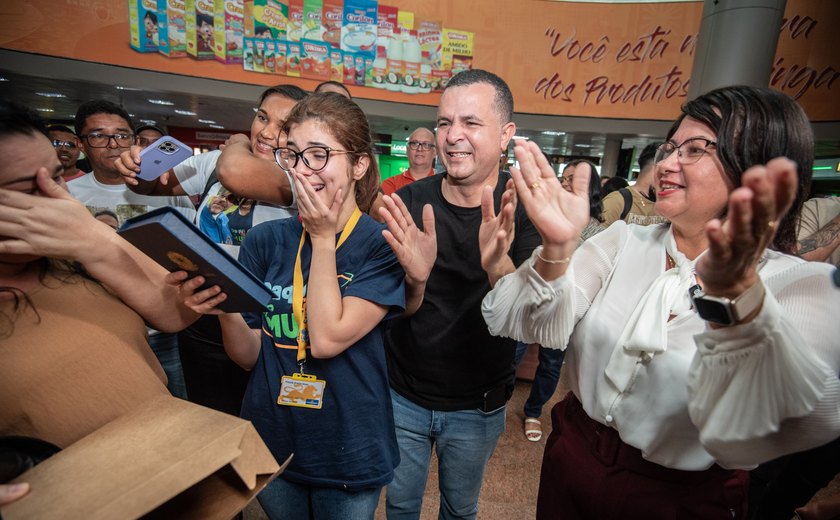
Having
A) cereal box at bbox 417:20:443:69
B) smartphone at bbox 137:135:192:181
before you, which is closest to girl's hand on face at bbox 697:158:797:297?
smartphone at bbox 137:135:192:181

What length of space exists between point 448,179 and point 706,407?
1.13 meters

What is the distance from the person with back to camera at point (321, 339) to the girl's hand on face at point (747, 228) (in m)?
0.77

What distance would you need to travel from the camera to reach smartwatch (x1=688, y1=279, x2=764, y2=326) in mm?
675

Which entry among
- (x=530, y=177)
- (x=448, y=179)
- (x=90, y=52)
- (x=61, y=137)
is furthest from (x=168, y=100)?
(x=530, y=177)

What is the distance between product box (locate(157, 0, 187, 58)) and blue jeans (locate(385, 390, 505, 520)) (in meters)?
8.47

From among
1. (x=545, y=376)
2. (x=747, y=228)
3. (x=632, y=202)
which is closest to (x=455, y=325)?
(x=747, y=228)

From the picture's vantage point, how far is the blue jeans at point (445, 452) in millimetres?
1541

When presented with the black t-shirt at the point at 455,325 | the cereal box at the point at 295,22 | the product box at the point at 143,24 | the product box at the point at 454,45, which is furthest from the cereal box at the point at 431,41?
the black t-shirt at the point at 455,325

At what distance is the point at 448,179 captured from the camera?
162 centimetres

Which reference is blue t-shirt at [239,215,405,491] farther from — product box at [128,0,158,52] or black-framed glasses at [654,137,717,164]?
product box at [128,0,158,52]

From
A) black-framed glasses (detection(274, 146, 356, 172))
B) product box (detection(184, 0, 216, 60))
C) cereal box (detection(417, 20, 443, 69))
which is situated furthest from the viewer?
cereal box (detection(417, 20, 443, 69))

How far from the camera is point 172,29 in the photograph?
716 centimetres

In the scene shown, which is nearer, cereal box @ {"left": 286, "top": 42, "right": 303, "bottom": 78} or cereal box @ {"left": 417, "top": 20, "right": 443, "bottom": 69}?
cereal box @ {"left": 286, "top": 42, "right": 303, "bottom": 78}

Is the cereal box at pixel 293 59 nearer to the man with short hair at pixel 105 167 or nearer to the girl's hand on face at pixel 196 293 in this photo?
the man with short hair at pixel 105 167
